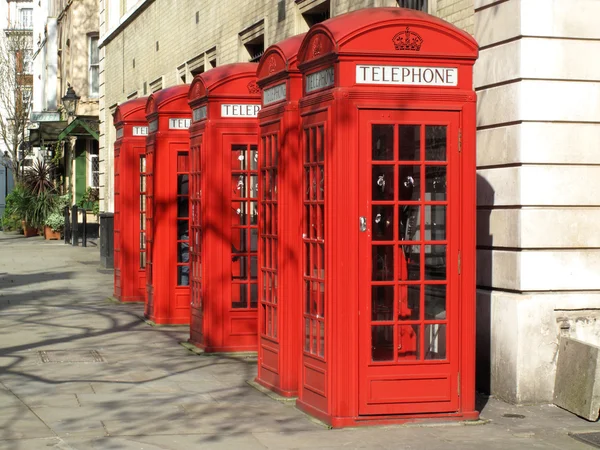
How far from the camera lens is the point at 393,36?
811 cm

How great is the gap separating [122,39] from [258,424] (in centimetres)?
2281

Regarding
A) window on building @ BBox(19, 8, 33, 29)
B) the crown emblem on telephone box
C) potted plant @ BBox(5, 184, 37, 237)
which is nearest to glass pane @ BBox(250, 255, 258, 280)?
the crown emblem on telephone box

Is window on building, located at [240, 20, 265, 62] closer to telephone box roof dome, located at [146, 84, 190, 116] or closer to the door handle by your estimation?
telephone box roof dome, located at [146, 84, 190, 116]

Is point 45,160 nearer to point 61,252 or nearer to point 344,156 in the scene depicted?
point 61,252

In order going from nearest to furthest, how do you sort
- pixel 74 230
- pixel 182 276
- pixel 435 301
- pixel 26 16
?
pixel 435 301
pixel 182 276
pixel 74 230
pixel 26 16

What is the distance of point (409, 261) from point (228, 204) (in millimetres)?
4031

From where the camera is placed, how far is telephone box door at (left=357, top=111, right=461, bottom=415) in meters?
8.06

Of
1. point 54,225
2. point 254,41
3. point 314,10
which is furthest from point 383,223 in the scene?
point 54,225

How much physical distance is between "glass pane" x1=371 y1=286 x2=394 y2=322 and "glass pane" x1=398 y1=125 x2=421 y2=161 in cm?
94

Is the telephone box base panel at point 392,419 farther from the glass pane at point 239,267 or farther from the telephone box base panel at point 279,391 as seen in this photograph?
the glass pane at point 239,267

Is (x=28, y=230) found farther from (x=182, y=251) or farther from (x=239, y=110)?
(x=239, y=110)

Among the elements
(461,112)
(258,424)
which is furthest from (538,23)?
(258,424)

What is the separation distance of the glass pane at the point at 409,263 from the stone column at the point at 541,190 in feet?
4.74

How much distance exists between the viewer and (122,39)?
29.8 meters
